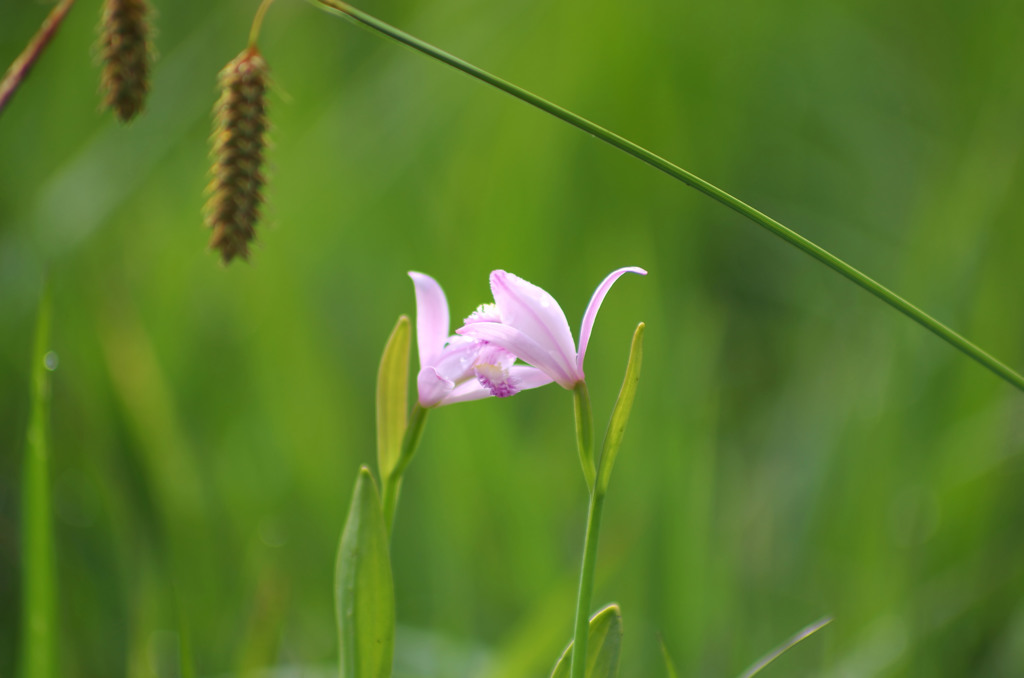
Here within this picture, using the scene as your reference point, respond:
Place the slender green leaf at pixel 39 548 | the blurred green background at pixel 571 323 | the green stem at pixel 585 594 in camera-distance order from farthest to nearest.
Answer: the blurred green background at pixel 571 323 → the slender green leaf at pixel 39 548 → the green stem at pixel 585 594

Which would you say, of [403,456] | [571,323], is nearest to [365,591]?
[403,456]

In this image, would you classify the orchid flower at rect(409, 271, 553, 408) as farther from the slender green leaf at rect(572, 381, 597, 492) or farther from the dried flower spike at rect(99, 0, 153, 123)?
the dried flower spike at rect(99, 0, 153, 123)

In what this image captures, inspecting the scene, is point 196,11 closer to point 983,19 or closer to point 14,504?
point 14,504

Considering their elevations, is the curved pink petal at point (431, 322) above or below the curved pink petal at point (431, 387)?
above

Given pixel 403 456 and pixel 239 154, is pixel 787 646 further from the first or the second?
pixel 239 154

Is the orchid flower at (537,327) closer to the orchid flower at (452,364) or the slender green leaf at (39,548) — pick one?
the orchid flower at (452,364)

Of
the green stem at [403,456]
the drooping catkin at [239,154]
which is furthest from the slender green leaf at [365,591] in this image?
the drooping catkin at [239,154]
